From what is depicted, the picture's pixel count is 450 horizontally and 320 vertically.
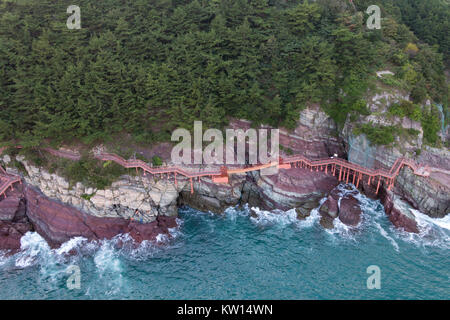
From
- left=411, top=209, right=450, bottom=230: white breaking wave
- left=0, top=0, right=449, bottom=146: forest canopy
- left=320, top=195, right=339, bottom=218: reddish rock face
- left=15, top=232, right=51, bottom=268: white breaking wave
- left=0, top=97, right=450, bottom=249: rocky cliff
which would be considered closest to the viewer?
left=15, top=232, right=51, bottom=268: white breaking wave

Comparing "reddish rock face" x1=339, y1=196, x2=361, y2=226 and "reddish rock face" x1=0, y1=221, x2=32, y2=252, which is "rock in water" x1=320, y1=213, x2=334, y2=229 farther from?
"reddish rock face" x1=0, y1=221, x2=32, y2=252

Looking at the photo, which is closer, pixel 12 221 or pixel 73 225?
pixel 73 225

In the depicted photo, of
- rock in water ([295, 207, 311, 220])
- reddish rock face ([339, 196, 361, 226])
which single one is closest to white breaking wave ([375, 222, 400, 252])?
reddish rock face ([339, 196, 361, 226])

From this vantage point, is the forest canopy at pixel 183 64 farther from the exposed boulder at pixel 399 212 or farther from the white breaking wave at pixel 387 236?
the white breaking wave at pixel 387 236

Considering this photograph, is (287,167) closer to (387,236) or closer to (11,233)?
(387,236)

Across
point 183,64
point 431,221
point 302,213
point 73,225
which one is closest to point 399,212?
point 431,221

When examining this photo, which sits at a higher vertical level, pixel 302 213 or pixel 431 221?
pixel 431 221
